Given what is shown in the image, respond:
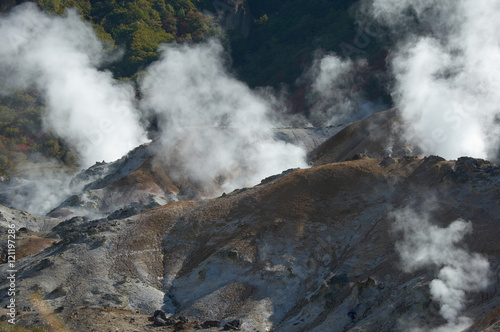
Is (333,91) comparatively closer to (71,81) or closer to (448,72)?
(448,72)

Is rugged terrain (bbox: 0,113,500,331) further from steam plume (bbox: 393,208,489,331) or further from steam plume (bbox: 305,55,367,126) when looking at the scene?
steam plume (bbox: 305,55,367,126)

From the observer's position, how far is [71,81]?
103188 millimetres

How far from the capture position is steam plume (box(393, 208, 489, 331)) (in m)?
28.4

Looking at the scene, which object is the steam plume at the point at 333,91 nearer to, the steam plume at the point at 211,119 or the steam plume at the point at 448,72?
the steam plume at the point at 448,72

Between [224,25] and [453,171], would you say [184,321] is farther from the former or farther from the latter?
[224,25]

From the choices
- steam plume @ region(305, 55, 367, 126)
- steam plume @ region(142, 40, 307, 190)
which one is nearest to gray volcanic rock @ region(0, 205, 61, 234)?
steam plume @ region(142, 40, 307, 190)

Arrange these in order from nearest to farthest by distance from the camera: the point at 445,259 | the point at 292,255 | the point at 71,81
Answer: the point at 445,259, the point at 292,255, the point at 71,81

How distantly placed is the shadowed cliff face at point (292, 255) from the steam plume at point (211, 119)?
23.4 m

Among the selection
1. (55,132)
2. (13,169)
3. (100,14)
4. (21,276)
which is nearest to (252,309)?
(21,276)

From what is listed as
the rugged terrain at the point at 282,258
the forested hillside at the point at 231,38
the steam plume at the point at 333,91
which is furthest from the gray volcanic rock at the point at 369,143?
the forested hillside at the point at 231,38

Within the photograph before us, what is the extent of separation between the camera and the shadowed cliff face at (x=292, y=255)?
104 ft

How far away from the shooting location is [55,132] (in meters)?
98.4

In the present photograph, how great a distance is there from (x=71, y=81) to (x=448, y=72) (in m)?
56.4

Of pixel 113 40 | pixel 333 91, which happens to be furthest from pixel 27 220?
pixel 113 40
